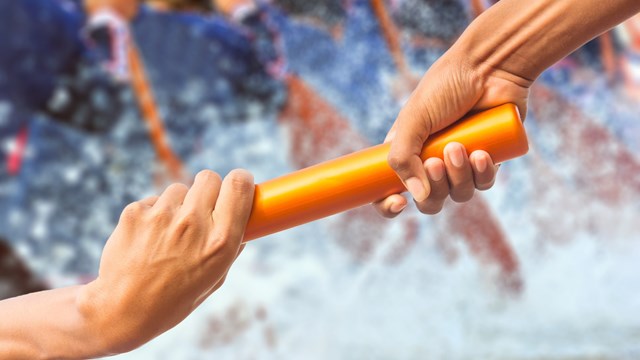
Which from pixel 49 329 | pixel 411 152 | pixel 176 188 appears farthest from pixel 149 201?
pixel 411 152

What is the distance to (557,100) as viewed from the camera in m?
3.54

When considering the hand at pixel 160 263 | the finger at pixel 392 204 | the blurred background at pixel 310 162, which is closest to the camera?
the hand at pixel 160 263

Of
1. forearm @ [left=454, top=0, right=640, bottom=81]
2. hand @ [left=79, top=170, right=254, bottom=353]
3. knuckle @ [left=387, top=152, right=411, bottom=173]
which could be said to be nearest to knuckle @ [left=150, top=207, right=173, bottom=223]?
hand @ [left=79, top=170, right=254, bottom=353]

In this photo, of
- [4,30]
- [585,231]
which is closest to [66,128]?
[4,30]

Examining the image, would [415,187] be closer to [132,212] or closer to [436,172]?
[436,172]

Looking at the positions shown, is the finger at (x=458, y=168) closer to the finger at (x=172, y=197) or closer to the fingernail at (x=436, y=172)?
the fingernail at (x=436, y=172)

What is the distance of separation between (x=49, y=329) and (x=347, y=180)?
322 millimetres

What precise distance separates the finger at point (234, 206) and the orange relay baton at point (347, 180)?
0.7 inches

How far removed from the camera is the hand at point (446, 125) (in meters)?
0.69

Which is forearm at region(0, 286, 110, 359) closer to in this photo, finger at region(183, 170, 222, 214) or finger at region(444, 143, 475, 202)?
finger at region(183, 170, 222, 214)

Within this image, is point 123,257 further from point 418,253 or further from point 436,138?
point 418,253

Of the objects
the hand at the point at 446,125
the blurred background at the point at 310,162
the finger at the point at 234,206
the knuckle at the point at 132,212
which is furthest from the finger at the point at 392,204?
the blurred background at the point at 310,162

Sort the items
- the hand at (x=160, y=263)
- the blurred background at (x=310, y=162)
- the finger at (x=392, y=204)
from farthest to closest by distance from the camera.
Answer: the blurred background at (x=310, y=162)
the finger at (x=392, y=204)
the hand at (x=160, y=263)

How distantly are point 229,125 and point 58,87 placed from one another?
33.2 inches
